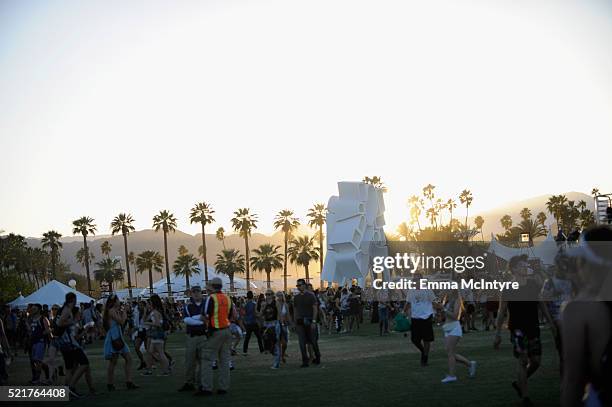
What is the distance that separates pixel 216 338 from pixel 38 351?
6079mm

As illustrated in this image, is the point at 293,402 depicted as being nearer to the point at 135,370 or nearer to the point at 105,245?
the point at 135,370

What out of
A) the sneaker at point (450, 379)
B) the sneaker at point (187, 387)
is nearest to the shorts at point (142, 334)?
the sneaker at point (187, 387)

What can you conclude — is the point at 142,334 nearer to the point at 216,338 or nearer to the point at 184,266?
the point at 216,338

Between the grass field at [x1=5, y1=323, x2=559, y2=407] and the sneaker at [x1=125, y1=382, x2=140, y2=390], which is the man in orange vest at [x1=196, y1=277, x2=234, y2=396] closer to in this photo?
the grass field at [x1=5, y1=323, x2=559, y2=407]

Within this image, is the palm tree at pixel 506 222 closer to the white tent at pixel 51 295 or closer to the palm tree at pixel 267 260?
the palm tree at pixel 267 260

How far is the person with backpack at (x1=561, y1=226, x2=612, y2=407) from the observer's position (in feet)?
12.0

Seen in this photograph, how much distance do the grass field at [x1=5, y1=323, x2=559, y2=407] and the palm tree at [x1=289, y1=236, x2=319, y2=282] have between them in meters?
91.9

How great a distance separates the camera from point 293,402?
11648 mm

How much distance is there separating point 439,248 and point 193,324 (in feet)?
242

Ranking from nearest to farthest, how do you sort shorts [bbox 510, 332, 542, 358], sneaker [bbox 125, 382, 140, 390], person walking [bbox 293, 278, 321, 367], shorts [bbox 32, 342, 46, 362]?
shorts [bbox 510, 332, 542, 358], sneaker [bbox 125, 382, 140, 390], shorts [bbox 32, 342, 46, 362], person walking [bbox 293, 278, 321, 367]

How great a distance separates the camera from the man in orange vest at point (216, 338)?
42.9 feet

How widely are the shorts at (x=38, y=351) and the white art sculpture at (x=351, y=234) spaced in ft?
224

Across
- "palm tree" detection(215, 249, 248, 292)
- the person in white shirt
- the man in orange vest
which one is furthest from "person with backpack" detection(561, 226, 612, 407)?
"palm tree" detection(215, 249, 248, 292)

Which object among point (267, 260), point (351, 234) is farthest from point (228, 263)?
point (351, 234)
